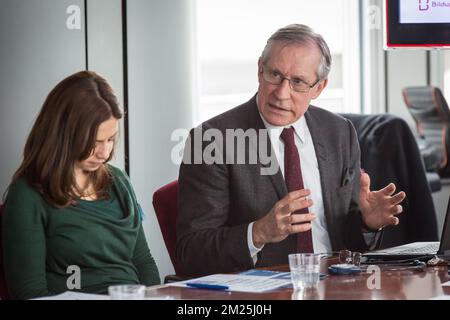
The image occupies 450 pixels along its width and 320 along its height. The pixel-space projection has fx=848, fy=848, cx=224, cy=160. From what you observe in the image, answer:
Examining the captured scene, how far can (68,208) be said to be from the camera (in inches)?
92.3

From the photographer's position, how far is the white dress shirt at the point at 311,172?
2654 mm

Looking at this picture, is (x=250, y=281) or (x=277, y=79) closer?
(x=250, y=281)

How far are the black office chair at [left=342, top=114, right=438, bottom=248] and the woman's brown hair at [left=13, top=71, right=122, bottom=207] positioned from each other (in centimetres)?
163

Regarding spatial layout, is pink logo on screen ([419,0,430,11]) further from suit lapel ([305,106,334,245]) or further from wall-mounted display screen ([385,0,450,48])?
suit lapel ([305,106,334,245])

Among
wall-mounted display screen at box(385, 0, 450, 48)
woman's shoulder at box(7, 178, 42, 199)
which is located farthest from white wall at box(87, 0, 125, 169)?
wall-mounted display screen at box(385, 0, 450, 48)

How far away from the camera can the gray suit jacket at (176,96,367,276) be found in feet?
7.98

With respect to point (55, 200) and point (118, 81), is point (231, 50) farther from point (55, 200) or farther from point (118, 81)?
point (55, 200)

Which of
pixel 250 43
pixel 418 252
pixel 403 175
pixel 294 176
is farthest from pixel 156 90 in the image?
pixel 418 252

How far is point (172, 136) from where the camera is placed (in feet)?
13.1

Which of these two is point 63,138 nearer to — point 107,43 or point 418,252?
point 418,252

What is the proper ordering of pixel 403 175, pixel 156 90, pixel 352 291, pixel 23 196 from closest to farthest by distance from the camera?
pixel 352 291 < pixel 23 196 < pixel 403 175 < pixel 156 90

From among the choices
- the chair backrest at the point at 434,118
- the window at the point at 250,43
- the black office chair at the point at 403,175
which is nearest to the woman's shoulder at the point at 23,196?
the black office chair at the point at 403,175

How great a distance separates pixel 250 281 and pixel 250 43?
9.36ft
